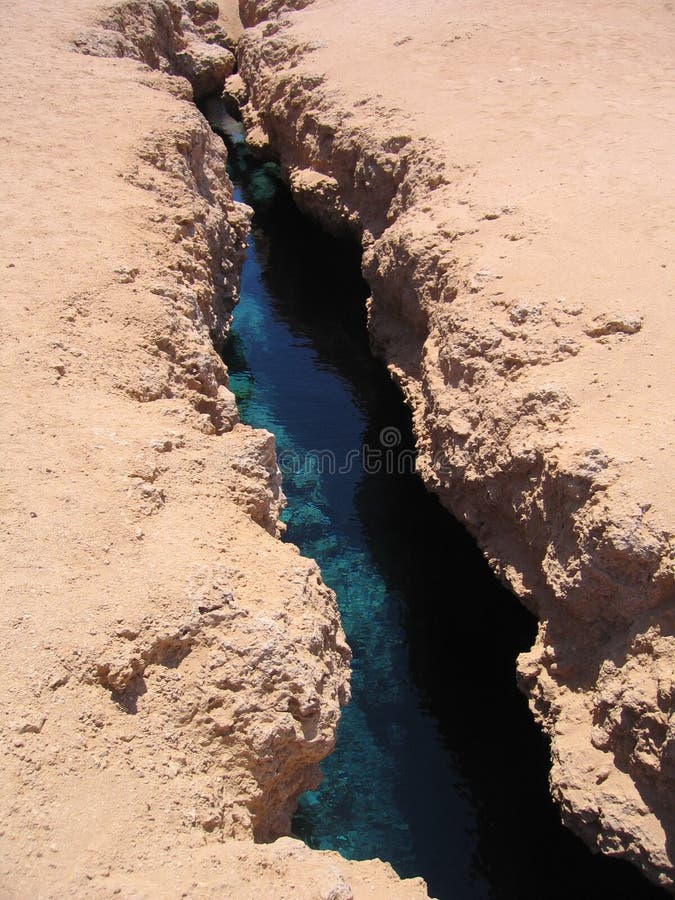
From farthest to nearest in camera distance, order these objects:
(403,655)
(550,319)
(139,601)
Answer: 1. (403,655)
2. (550,319)
3. (139,601)

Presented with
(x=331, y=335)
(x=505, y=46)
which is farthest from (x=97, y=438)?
(x=505, y=46)

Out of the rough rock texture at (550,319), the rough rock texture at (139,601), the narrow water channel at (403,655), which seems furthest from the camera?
the narrow water channel at (403,655)

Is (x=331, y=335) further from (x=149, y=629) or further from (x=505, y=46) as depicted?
(x=149, y=629)

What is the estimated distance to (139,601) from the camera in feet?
17.6

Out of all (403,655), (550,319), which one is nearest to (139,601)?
(403,655)

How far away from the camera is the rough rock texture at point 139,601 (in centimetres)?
452

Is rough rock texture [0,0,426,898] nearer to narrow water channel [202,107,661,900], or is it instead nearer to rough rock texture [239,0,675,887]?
narrow water channel [202,107,661,900]

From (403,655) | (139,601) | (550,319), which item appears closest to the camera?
(139,601)

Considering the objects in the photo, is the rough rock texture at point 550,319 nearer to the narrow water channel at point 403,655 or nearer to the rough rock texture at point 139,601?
the narrow water channel at point 403,655

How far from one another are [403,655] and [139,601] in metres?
3.79

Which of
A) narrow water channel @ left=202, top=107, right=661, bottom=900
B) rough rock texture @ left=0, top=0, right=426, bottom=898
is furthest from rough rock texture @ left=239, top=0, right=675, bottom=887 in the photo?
rough rock texture @ left=0, top=0, right=426, bottom=898

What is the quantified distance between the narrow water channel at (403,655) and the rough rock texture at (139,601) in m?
1.39

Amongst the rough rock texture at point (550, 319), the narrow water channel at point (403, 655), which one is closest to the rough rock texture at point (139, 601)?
the narrow water channel at point (403, 655)

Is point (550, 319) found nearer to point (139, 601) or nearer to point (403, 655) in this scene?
point (403, 655)
